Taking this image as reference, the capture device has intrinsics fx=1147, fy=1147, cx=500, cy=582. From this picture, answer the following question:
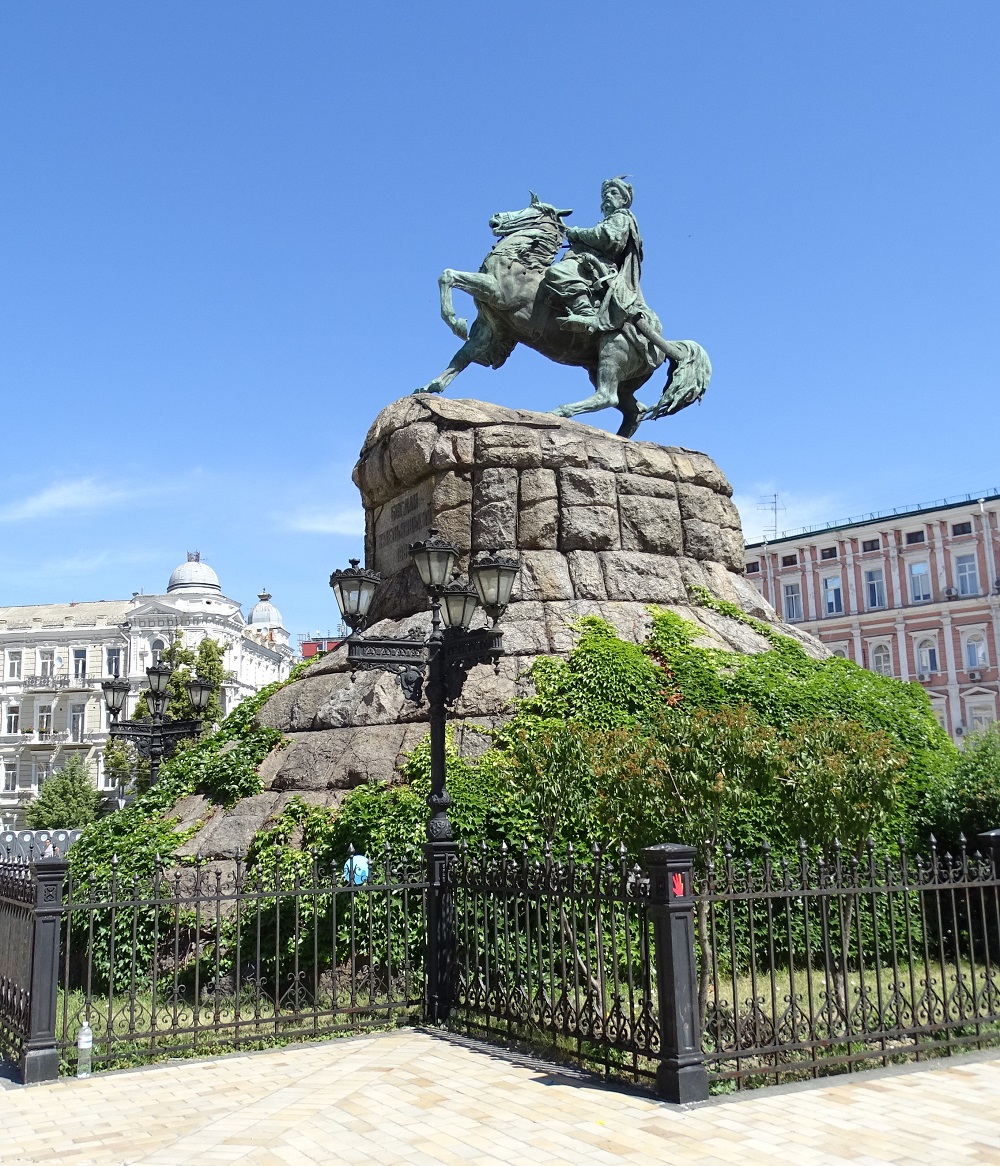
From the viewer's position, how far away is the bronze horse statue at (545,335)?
16.5 m

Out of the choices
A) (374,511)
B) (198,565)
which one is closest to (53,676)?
(198,565)

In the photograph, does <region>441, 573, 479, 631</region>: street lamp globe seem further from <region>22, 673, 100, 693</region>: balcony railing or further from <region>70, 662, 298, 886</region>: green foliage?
<region>22, 673, 100, 693</region>: balcony railing

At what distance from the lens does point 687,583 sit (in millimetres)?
15594

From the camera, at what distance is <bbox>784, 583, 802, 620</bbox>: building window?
175 ft

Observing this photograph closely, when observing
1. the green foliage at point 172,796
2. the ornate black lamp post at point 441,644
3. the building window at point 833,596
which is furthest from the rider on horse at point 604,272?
the building window at point 833,596

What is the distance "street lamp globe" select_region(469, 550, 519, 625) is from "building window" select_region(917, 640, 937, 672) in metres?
42.9

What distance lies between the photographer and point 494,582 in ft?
30.0

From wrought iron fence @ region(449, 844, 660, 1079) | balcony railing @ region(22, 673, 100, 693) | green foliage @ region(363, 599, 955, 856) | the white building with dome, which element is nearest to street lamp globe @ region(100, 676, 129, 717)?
green foliage @ region(363, 599, 955, 856)

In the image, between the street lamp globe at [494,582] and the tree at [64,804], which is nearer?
the street lamp globe at [494,582]

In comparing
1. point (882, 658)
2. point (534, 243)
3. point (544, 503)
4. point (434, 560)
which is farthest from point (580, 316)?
point (882, 658)

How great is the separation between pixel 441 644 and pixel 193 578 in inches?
2412

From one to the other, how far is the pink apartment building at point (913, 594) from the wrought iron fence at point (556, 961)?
133 ft

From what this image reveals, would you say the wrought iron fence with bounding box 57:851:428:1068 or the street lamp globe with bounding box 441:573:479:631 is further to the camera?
the street lamp globe with bounding box 441:573:479:631

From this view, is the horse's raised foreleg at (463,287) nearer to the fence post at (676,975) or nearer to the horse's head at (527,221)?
the horse's head at (527,221)
